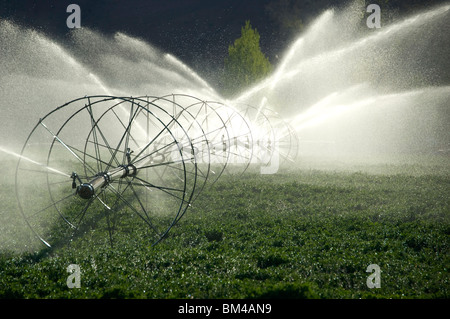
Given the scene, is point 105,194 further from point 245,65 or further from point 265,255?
point 245,65

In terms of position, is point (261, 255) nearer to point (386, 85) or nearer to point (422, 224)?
point (422, 224)

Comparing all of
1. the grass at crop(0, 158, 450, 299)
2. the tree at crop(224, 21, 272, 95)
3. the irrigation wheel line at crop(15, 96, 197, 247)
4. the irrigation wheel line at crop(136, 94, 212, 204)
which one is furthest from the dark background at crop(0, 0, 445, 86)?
the grass at crop(0, 158, 450, 299)

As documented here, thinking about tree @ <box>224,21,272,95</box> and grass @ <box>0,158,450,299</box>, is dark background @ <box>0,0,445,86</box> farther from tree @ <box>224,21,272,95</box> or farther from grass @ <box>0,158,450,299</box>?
grass @ <box>0,158,450,299</box>

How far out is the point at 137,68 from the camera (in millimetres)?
60312

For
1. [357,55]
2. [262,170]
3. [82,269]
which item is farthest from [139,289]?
[357,55]

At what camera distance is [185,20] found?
307ft

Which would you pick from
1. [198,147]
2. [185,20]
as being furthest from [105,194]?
Result: [185,20]

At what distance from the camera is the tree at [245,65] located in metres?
32.3

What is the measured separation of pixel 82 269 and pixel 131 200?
5982 mm

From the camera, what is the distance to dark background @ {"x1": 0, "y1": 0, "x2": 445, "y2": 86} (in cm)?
7644

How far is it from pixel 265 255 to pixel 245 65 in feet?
88.8

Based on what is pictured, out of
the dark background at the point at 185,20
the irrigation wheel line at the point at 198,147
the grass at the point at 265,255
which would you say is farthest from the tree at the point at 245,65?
A: the dark background at the point at 185,20

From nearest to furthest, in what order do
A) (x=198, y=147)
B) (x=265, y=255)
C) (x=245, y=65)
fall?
(x=265, y=255), (x=198, y=147), (x=245, y=65)

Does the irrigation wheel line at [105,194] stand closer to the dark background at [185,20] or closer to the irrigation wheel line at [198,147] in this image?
the irrigation wheel line at [198,147]
